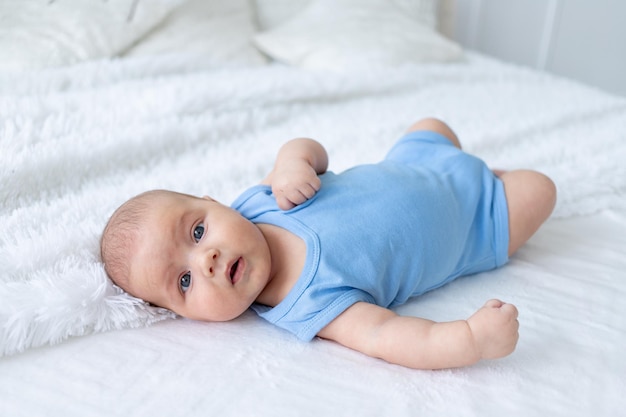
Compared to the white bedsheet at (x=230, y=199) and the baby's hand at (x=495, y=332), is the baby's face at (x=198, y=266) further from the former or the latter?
the baby's hand at (x=495, y=332)

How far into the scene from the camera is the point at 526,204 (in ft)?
3.43

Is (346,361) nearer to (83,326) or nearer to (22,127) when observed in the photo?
(83,326)

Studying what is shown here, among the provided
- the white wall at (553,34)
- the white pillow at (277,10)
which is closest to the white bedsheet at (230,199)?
the white pillow at (277,10)

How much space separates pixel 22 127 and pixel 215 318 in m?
0.61

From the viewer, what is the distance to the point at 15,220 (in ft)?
3.05

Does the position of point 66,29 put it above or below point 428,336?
above

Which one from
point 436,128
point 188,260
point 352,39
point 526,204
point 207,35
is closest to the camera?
point 188,260

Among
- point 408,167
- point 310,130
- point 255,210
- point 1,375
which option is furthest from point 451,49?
point 1,375

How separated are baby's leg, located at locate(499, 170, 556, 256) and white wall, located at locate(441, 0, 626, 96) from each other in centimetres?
183

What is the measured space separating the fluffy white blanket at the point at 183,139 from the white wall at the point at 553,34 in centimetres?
110

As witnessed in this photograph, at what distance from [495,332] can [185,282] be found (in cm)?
40

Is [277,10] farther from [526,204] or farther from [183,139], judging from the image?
[526,204]

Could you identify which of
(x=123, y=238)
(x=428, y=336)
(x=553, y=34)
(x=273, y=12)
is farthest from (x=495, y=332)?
(x=553, y=34)

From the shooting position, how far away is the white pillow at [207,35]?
1.69 meters
